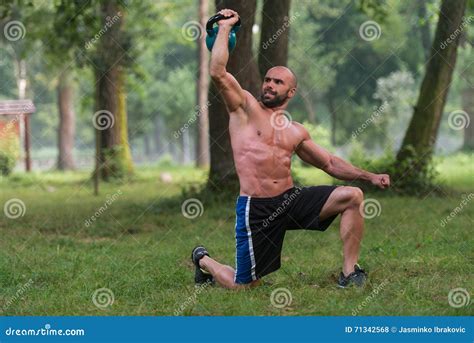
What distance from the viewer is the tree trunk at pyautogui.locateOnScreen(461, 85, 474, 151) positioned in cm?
3686

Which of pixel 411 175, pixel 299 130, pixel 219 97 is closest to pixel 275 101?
pixel 299 130

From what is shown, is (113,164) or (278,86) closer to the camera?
(278,86)

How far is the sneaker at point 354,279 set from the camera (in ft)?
19.7

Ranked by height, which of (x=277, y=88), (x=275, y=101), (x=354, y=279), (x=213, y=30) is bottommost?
(x=354, y=279)

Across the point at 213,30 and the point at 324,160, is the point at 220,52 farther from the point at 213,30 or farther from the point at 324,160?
the point at 324,160

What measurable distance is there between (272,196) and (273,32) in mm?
6989

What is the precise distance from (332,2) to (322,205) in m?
38.1

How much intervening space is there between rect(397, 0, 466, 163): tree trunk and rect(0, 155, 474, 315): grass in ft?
4.27

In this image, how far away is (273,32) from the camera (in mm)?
12602

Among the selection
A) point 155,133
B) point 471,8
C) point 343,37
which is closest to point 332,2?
point 343,37

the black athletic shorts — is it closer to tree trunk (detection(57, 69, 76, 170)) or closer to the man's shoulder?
the man's shoulder

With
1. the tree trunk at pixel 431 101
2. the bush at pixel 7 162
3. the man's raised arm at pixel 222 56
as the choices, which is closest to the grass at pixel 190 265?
the tree trunk at pixel 431 101

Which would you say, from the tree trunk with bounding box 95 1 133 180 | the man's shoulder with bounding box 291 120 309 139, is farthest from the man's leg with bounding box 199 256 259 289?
the tree trunk with bounding box 95 1 133 180

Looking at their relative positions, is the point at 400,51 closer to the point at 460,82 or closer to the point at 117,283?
the point at 460,82
